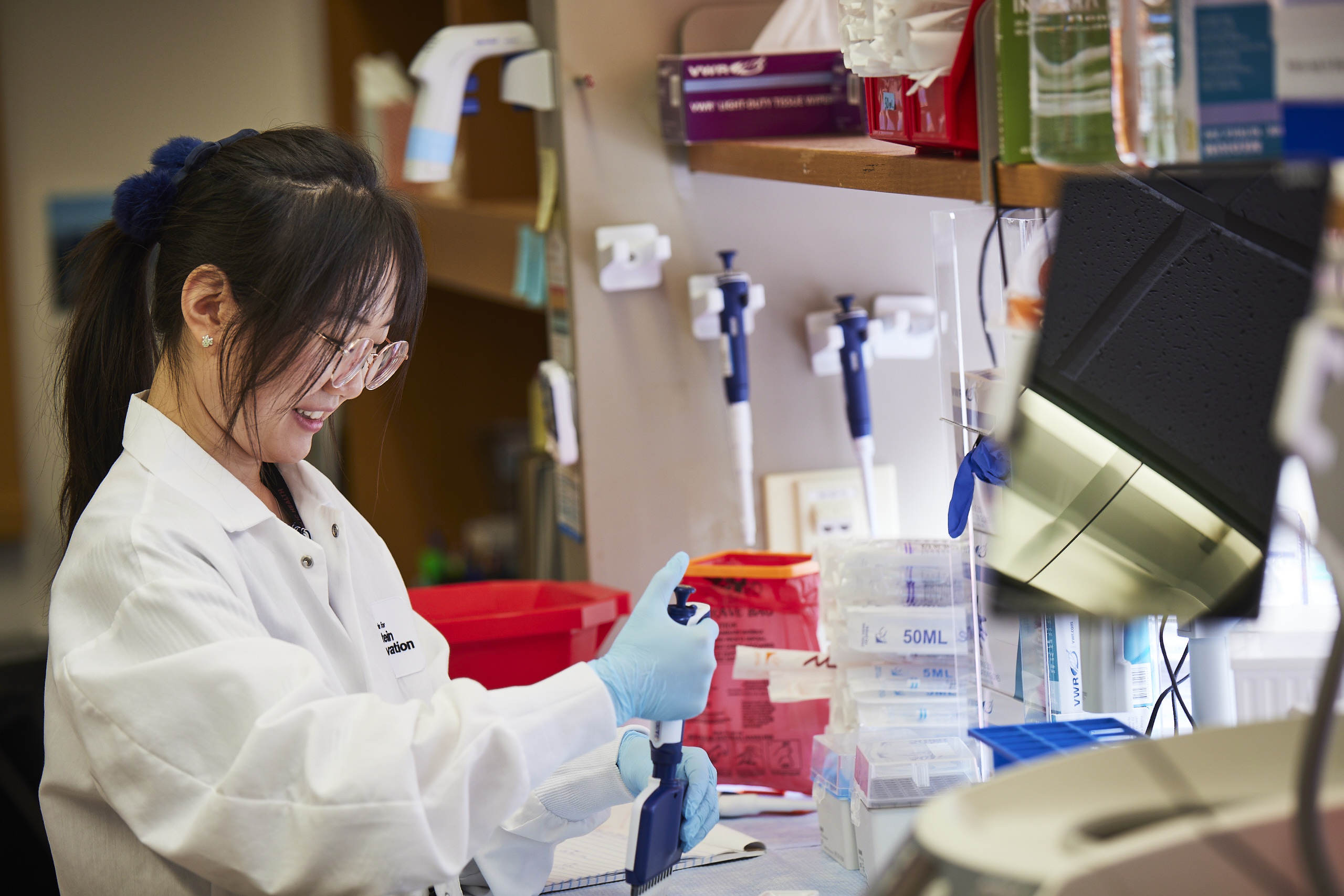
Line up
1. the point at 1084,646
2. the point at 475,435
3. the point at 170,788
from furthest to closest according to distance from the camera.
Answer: the point at 475,435 < the point at 1084,646 < the point at 170,788

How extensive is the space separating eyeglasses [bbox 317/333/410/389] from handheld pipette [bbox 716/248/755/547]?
61 cm

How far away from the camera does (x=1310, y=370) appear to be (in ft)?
1.60

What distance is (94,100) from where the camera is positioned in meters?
3.60

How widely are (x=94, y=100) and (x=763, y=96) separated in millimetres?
2670

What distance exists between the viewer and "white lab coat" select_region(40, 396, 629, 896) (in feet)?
2.95


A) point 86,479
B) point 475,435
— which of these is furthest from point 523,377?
point 86,479

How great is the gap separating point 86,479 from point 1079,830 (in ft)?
3.50

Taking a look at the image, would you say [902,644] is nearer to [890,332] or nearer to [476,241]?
[890,332]

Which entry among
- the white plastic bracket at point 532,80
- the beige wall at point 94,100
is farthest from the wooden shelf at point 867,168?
the beige wall at point 94,100

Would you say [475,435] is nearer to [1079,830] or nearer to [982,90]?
[982,90]

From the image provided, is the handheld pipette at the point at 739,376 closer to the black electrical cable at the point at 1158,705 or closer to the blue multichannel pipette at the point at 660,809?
the blue multichannel pipette at the point at 660,809

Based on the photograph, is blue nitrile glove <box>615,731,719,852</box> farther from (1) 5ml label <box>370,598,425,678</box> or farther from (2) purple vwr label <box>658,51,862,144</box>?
(2) purple vwr label <box>658,51,862,144</box>

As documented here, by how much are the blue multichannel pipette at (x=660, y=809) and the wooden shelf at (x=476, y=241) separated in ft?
3.46

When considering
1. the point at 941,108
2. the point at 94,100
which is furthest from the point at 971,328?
the point at 94,100
